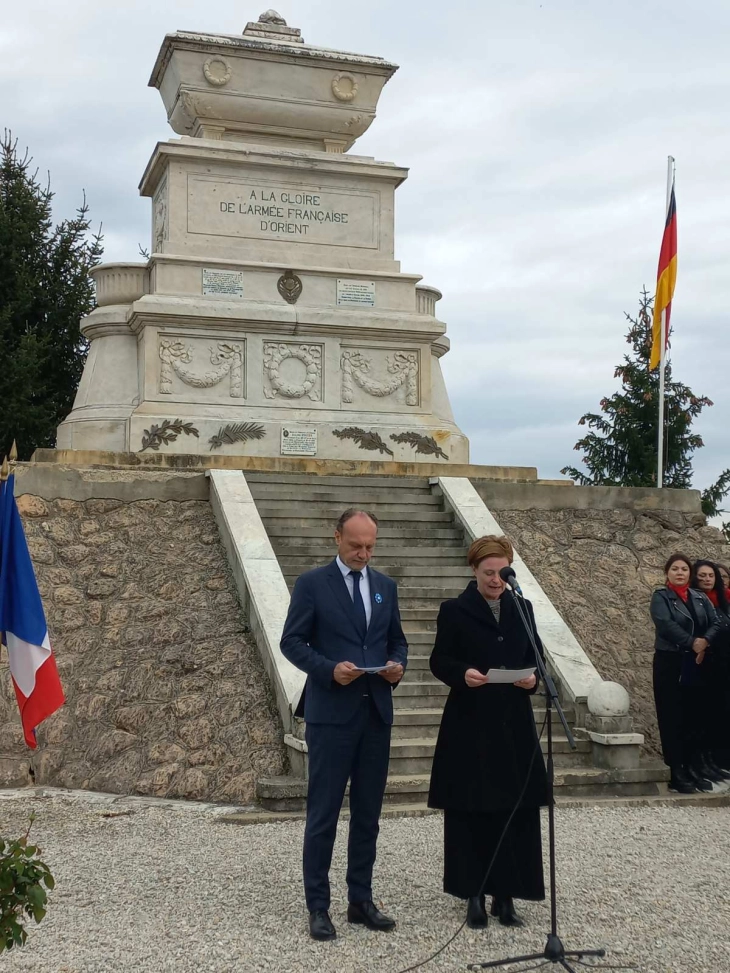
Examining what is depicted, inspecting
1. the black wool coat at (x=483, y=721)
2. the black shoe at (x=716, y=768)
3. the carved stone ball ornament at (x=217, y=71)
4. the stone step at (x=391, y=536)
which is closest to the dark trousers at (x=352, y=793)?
the black wool coat at (x=483, y=721)

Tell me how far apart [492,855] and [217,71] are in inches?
513

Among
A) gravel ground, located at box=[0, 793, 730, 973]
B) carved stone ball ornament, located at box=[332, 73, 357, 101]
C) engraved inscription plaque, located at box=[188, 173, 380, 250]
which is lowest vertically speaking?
gravel ground, located at box=[0, 793, 730, 973]

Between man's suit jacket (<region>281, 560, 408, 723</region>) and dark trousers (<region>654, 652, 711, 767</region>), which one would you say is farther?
dark trousers (<region>654, 652, 711, 767</region>)

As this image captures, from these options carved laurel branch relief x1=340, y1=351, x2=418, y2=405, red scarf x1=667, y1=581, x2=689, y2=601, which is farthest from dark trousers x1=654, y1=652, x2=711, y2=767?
carved laurel branch relief x1=340, y1=351, x2=418, y2=405

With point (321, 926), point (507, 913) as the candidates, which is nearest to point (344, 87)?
point (507, 913)

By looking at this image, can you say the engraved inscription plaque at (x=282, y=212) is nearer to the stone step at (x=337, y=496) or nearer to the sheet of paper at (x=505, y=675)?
the stone step at (x=337, y=496)

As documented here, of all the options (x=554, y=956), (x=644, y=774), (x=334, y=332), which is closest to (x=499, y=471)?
(x=334, y=332)

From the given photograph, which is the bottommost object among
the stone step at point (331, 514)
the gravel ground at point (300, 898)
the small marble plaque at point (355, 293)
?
the gravel ground at point (300, 898)

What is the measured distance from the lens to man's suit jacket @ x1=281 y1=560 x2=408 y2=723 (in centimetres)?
568

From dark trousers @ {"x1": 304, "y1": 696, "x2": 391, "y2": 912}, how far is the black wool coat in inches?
11.3

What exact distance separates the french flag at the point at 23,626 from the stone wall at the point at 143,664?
3768 mm

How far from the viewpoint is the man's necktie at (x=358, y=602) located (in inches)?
229

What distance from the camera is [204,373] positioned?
15.2 meters

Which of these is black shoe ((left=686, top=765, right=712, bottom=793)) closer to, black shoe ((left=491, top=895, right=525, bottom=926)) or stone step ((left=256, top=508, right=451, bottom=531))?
black shoe ((left=491, top=895, right=525, bottom=926))
